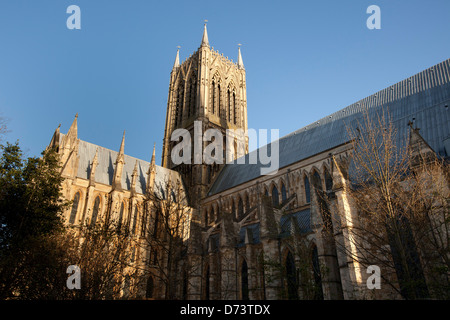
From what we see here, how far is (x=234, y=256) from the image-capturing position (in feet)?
71.8

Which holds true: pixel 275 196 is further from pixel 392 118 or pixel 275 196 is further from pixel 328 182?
pixel 392 118

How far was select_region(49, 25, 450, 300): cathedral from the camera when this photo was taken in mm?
15836

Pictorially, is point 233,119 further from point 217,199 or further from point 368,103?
point 368,103

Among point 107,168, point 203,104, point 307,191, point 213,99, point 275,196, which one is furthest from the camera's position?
point 213,99

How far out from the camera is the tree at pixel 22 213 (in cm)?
1383

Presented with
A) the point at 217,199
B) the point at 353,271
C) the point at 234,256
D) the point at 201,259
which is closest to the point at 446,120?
the point at 353,271

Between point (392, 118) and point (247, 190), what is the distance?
13872 millimetres

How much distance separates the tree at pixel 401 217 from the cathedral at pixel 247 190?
2.79ft

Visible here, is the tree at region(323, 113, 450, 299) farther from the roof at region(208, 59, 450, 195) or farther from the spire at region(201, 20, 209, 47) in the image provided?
the spire at region(201, 20, 209, 47)

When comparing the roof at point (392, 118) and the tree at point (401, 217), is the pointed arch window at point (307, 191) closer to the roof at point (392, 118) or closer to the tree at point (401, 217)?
the roof at point (392, 118)

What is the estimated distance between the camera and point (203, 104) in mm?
39969

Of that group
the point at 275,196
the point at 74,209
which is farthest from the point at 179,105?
the point at 275,196

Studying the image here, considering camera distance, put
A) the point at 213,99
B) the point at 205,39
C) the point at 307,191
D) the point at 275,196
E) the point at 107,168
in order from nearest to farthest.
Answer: the point at 307,191 < the point at 275,196 < the point at 107,168 < the point at 213,99 < the point at 205,39
